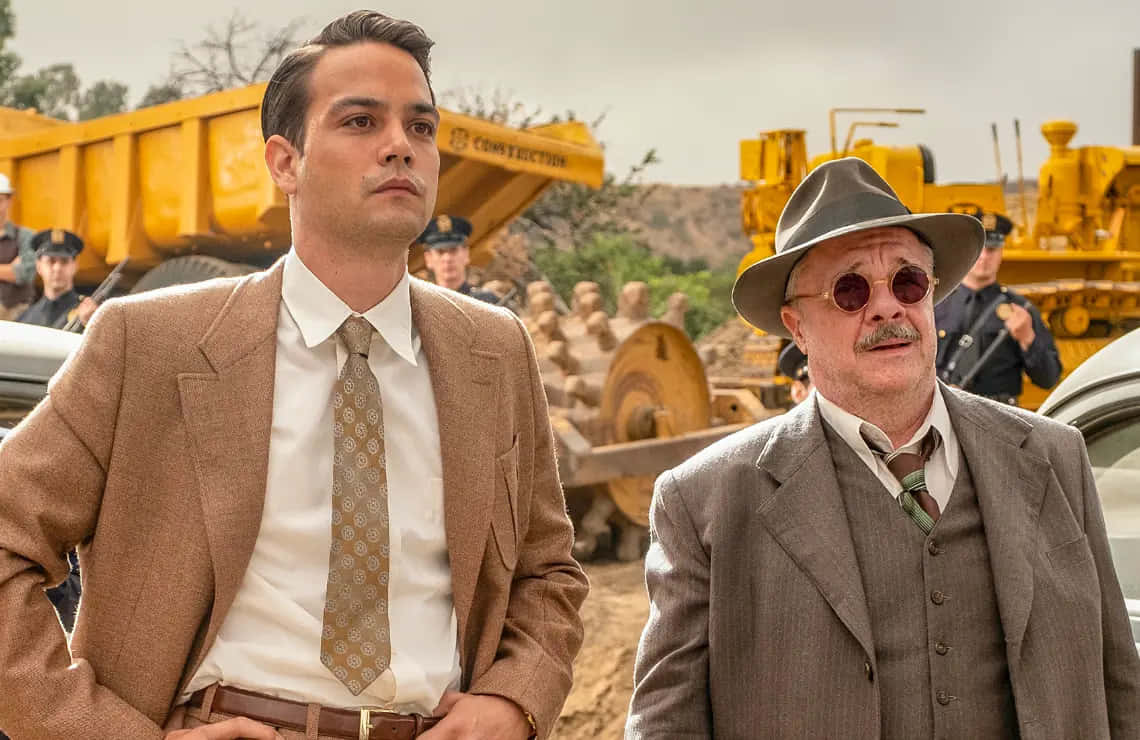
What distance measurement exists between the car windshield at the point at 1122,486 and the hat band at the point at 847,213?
103 cm

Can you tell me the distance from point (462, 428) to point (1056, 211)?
1139cm

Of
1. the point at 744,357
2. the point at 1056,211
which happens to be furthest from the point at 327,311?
the point at 744,357

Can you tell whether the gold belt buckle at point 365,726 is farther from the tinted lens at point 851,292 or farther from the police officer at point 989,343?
the police officer at point 989,343

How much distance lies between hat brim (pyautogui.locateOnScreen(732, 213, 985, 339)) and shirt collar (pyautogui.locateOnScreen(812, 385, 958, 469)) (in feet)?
0.92

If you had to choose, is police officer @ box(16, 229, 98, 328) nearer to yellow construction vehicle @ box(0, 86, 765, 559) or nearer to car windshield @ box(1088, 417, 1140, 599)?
yellow construction vehicle @ box(0, 86, 765, 559)

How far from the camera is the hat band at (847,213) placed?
2721mm

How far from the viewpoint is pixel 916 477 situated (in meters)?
2.65

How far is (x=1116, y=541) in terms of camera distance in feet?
11.7

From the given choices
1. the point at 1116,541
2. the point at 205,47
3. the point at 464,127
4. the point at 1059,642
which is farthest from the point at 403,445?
the point at 205,47

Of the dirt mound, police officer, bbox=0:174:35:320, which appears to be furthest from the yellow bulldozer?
police officer, bbox=0:174:35:320

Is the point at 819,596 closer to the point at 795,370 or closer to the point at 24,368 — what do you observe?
the point at 24,368

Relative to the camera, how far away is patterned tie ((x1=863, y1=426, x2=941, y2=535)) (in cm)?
262

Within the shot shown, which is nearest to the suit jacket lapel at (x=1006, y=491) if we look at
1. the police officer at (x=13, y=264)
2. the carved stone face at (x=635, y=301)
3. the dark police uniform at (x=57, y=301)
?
the carved stone face at (x=635, y=301)

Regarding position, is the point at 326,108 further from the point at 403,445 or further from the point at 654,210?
the point at 654,210
